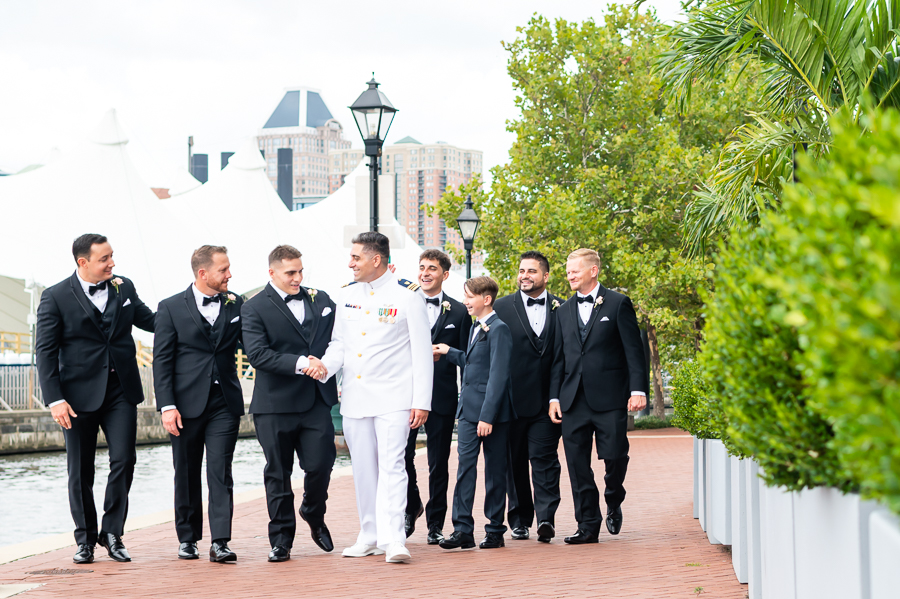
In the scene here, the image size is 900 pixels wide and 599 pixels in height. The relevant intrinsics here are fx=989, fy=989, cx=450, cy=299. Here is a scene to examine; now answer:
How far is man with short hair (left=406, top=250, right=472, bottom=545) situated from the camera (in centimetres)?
734

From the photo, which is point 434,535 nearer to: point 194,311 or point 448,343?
point 448,343

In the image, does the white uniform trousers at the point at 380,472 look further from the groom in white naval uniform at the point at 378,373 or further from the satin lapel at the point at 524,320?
the satin lapel at the point at 524,320

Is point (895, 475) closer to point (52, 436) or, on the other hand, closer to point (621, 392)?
point (621, 392)

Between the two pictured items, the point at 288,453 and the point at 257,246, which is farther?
the point at 257,246

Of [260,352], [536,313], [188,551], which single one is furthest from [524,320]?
[188,551]

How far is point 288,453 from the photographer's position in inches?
263

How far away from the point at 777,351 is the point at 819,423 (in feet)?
0.80

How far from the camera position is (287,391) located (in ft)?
21.6

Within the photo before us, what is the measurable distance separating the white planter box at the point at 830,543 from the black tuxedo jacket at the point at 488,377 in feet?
11.6

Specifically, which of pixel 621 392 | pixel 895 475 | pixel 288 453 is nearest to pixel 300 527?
pixel 288 453

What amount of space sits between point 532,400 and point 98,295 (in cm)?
316

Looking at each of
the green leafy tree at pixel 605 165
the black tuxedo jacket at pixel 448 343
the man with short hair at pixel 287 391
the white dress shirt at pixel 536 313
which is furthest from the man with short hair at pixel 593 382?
the green leafy tree at pixel 605 165

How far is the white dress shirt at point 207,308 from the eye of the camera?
6734 mm

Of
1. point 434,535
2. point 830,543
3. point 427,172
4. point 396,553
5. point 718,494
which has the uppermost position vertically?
point 427,172
